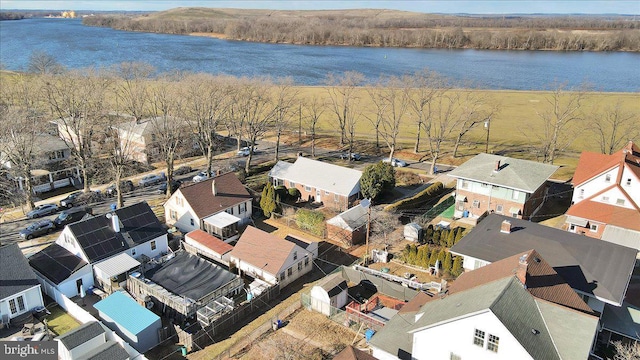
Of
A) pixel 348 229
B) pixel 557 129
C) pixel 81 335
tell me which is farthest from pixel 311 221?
pixel 557 129

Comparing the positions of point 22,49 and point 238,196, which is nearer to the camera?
point 238,196

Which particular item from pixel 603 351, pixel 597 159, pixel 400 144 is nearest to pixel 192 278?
pixel 603 351

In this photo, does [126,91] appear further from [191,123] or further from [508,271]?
[508,271]

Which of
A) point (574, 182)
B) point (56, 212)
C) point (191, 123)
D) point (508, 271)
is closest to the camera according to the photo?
point (508, 271)

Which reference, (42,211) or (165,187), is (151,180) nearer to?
(165,187)

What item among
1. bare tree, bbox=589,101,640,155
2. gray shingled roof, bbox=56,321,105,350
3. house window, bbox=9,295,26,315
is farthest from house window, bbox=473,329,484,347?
bare tree, bbox=589,101,640,155

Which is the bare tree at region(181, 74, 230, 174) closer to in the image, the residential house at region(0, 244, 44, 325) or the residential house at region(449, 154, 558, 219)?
the residential house at region(0, 244, 44, 325)

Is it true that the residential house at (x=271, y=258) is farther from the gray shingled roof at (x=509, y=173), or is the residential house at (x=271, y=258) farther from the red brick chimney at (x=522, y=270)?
the gray shingled roof at (x=509, y=173)
